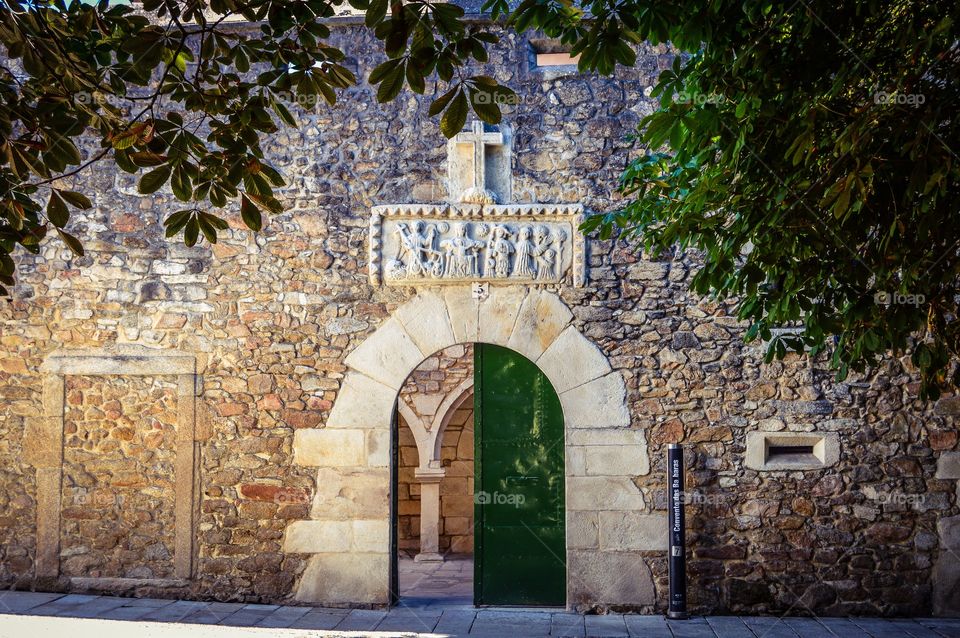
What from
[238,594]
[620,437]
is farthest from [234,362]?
[620,437]

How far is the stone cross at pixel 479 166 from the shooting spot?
621 centimetres

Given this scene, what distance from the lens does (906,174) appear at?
3.73 metres

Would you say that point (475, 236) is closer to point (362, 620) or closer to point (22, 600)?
point (362, 620)

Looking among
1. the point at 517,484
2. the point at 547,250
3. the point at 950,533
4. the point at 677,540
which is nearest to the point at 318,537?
the point at 517,484

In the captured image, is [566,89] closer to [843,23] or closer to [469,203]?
[469,203]

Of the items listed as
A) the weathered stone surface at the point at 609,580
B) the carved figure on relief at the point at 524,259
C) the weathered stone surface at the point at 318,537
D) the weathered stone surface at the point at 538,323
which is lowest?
the weathered stone surface at the point at 609,580

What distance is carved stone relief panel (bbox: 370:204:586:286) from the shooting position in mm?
6180

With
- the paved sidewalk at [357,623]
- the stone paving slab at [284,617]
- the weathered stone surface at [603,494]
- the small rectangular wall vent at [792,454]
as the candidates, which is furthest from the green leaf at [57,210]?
the small rectangular wall vent at [792,454]

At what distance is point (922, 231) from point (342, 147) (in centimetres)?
406

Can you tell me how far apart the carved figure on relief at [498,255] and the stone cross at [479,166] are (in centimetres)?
24

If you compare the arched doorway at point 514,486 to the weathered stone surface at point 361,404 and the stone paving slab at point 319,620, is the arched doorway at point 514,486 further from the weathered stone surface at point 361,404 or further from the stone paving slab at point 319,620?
the stone paving slab at point 319,620

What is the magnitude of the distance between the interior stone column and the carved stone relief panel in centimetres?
436

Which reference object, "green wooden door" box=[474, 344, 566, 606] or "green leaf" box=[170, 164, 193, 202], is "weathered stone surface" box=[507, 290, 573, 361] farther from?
"green leaf" box=[170, 164, 193, 202]

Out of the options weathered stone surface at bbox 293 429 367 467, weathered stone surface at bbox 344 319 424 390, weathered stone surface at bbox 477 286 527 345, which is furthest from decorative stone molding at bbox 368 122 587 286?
weathered stone surface at bbox 293 429 367 467
